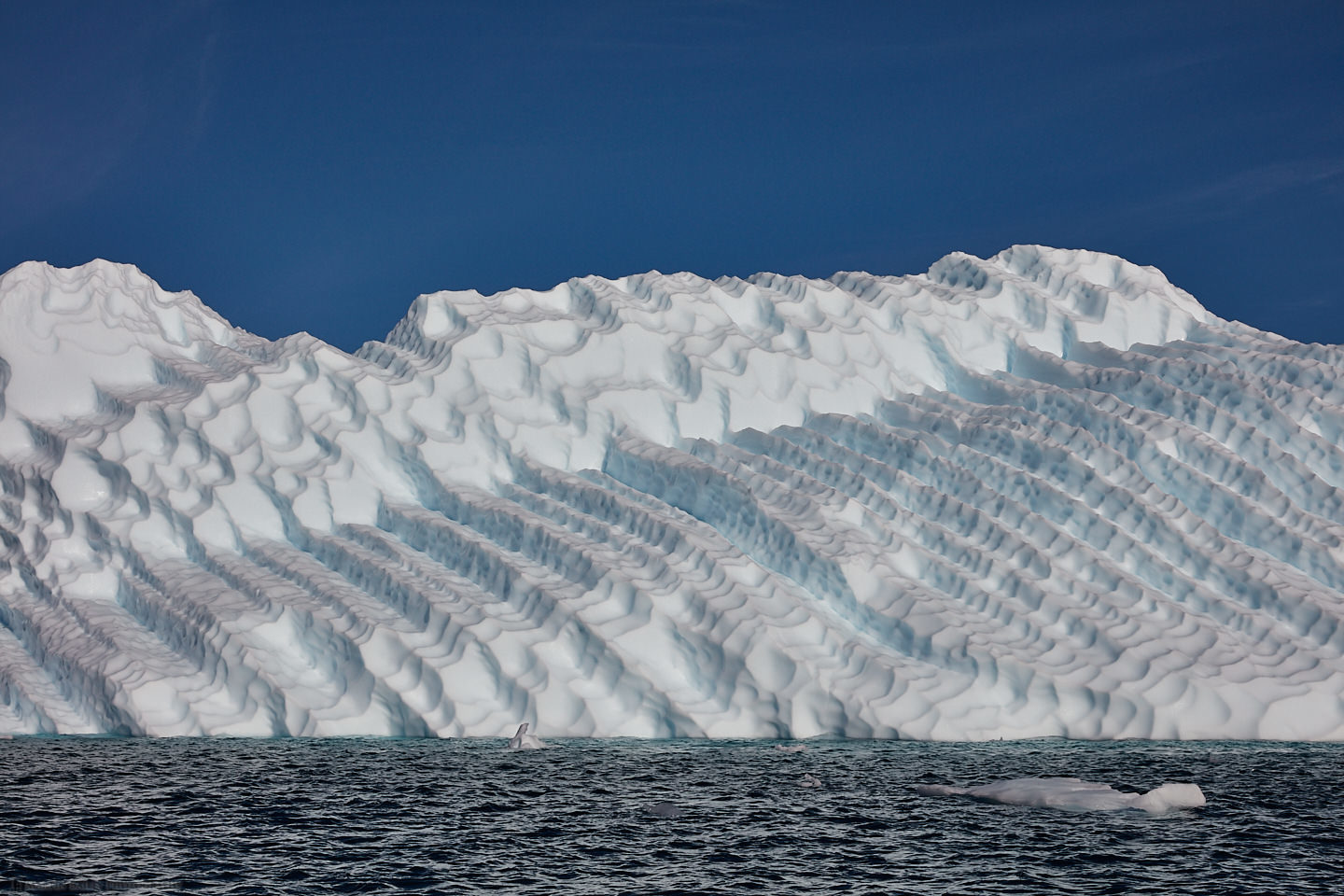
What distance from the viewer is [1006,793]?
16.4 meters

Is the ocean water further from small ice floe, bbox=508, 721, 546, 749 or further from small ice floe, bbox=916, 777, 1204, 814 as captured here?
small ice floe, bbox=508, 721, 546, 749

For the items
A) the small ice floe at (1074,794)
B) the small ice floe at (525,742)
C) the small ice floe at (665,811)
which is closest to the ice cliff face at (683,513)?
the small ice floe at (525,742)

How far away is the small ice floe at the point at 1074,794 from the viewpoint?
50.8 ft

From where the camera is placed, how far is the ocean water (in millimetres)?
12266

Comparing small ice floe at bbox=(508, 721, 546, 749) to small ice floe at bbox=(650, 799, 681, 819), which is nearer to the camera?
small ice floe at bbox=(650, 799, 681, 819)

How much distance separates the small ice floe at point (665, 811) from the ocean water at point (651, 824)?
49 millimetres

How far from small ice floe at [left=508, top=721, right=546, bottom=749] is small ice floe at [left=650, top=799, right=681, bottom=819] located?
693 centimetres

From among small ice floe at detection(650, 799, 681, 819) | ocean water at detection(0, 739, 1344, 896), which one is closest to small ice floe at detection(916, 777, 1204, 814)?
ocean water at detection(0, 739, 1344, 896)

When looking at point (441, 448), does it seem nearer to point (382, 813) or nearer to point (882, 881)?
point (382, 813)

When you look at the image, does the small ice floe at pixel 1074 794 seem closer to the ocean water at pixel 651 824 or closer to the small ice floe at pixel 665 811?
the ocean water at pixel 651 824

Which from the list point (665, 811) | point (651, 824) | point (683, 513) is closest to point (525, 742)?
point (665, 811)

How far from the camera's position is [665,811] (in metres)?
15.6

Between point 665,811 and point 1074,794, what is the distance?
16.5 feet

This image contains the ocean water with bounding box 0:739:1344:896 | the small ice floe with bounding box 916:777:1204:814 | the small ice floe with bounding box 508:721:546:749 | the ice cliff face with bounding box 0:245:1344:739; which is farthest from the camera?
the ice cliff face with bounding box 0:245:1344:739
